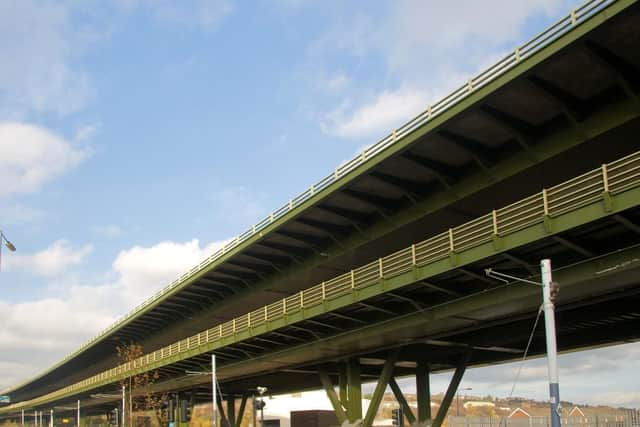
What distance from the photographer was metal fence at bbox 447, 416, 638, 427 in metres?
45.6

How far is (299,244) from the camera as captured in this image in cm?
4353

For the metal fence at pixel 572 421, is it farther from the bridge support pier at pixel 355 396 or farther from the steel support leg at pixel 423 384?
the bridge support pier at pixel 355 396

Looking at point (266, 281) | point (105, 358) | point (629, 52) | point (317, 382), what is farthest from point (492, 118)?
point (105, 358)

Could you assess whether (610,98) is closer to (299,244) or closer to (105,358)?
(299,244)

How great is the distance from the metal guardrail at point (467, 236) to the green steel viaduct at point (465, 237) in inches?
5.2

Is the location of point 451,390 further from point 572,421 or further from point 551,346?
point 551,346

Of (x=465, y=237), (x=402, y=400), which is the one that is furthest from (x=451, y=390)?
(x=465, y=237)

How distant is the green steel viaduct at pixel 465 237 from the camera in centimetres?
2289

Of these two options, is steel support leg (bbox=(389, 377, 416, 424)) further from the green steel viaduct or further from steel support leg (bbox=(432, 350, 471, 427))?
steel support leg (bbox=(432, 350, 471, 427))

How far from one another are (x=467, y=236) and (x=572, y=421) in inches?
1073

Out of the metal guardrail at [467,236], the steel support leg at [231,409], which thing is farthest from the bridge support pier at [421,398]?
the steel support leg at [231,409]

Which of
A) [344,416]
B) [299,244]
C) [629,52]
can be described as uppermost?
[629,52]

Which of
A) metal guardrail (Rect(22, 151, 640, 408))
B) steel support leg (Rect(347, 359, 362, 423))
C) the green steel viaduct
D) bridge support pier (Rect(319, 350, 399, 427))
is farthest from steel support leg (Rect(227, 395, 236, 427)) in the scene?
steel support leg (Rect(347, 359, 362, 423))

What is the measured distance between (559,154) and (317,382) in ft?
145
